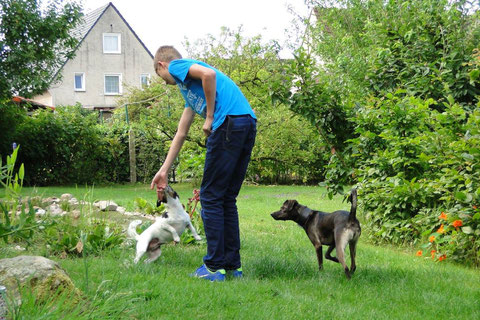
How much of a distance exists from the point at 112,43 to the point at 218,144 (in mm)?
32999

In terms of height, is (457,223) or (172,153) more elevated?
(172,153)

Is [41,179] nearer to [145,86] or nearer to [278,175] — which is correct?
[278,175]

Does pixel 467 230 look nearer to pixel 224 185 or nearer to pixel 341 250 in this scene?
pixel 341 250

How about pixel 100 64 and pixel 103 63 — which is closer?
pixel 100 64

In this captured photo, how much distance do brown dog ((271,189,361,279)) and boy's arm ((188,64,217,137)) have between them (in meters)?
1.39

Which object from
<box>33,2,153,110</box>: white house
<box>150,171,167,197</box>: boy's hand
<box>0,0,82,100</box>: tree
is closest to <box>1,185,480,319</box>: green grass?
<box>150,171,167,197</box>: boy's hand

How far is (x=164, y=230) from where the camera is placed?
15.4 ft

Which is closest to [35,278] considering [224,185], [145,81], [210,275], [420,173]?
[210,275]

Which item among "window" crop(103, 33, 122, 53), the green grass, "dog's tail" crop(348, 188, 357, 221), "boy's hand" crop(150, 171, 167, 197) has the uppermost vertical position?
"window" crop(103, 33, 122, 53)

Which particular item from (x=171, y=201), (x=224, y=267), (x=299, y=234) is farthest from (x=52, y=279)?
(x=299, y=234)

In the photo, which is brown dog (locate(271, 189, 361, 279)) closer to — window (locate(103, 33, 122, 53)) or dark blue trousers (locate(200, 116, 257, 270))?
dark blue trousers (locate(200, 116, 257, 270))

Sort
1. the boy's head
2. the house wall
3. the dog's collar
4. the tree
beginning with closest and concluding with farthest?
the boy's head, the dog's collar, the tree, the house wall

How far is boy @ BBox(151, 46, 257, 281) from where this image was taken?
3980mm

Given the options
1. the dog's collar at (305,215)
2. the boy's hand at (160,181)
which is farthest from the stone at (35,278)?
the dog's collar at (305,215)
